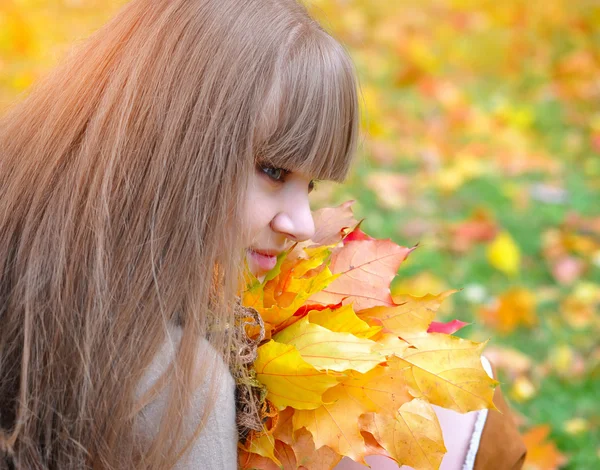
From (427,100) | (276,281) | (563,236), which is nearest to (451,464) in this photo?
(276,281)

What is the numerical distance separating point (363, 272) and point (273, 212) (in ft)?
0.69

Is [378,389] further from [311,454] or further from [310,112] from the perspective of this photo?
[310,112]

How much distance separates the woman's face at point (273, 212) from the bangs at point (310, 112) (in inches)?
1.0

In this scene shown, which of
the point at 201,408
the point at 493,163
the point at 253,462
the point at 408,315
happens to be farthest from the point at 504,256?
the point at 201,408

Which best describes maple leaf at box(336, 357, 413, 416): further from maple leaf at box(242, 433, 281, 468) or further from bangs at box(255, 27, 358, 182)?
bangs at box(255, 27, 358, 182)

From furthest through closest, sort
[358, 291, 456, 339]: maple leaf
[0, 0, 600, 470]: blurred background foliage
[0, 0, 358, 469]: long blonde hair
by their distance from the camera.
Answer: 1. [0, 0, 600, 470]: blurred background foliage
2. [358, 291, 456, 339]: maple leaf
3. [0, 0, 358, 469]: long blonde hair

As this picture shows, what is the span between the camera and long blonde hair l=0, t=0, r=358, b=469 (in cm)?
99

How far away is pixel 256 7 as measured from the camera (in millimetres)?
1127

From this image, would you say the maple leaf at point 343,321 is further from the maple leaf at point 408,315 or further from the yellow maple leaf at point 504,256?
the yellow maple leaf at point 504,256

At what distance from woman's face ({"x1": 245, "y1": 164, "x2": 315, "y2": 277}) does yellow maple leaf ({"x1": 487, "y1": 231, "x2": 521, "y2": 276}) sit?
150cm

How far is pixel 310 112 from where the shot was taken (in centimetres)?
109

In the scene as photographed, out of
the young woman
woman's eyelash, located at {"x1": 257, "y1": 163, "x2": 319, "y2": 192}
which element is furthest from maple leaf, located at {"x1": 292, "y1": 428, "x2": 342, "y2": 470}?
woman's eyelash, located at {"x1": 257, "y1": 163, "x2": 319, "y2": 192}

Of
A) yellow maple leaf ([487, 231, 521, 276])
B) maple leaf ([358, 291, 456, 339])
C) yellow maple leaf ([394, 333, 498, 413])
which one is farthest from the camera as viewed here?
yellow maple leaf ([487, 231, 521, 276])

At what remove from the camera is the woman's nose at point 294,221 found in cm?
112
